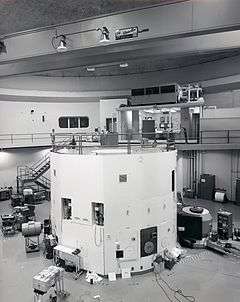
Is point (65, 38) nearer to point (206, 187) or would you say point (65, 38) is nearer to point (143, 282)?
point (143, 282)

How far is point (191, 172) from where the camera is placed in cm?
2044

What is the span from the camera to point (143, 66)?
63.0 feet

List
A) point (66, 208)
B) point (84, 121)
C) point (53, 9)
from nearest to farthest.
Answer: point (53, 9), point (66, 208), point (84, 121)

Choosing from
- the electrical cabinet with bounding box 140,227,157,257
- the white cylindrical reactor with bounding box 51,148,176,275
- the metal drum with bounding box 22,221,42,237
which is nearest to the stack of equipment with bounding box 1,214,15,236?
the metal drum with bounding box 22,221,42,237

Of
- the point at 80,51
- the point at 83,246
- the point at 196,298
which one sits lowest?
the point at 196,298

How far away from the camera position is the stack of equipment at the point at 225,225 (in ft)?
41.8

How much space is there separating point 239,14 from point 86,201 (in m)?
7.32

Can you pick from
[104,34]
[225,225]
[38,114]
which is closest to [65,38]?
[104,34]

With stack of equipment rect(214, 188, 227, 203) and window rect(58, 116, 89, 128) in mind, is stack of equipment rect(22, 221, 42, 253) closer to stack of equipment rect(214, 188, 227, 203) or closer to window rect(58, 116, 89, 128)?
stack of equipment rect(214, 188, 227, 203)

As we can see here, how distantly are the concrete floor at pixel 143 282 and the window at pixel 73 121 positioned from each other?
41.2ft

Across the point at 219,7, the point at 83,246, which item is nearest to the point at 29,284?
the point at 83,246

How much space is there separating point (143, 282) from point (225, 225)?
5.05 m

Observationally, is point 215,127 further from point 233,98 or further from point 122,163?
point 122,163

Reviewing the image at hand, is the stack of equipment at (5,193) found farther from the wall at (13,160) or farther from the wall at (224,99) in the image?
the wall at (224,99)
